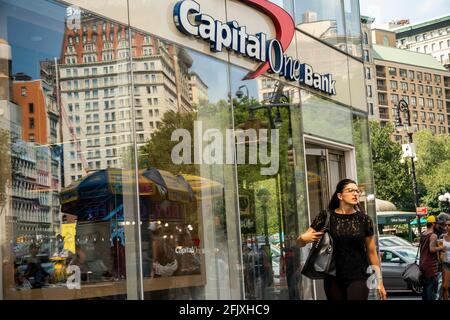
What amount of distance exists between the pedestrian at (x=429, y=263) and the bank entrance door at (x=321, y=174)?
1.70 meters

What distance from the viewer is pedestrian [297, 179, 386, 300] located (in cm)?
663

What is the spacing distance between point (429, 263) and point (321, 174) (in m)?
2.51

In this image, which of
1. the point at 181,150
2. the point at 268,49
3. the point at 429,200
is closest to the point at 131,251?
the point at 181,150

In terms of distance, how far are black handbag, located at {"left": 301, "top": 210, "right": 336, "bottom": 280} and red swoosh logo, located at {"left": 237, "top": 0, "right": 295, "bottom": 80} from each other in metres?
4.81

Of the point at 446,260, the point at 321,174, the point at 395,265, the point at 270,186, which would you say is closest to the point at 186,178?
the point at 270,186

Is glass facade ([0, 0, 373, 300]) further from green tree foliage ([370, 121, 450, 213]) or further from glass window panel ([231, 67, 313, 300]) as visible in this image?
green tree foliage ([370, 121, 450, 213])

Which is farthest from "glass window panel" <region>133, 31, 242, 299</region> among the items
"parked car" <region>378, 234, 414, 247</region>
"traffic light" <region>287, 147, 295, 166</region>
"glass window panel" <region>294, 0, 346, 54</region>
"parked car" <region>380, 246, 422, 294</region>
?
"parked car" <region>378, 234, 414, 247</region>

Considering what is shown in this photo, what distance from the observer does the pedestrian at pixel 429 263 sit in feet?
40.5

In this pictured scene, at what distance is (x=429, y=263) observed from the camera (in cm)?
1247

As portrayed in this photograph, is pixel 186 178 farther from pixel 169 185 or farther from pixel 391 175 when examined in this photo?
pixel 391 175

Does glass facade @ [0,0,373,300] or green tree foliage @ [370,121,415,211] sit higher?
green tree foliage @ [370,121,415,211]

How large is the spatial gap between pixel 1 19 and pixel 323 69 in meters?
7.58

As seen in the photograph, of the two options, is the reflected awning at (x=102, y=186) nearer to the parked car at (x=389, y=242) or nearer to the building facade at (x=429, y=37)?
the parked car at (x=389, y=242)

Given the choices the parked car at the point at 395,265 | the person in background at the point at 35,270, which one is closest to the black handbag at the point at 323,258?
the person in background at the point at 35,270
